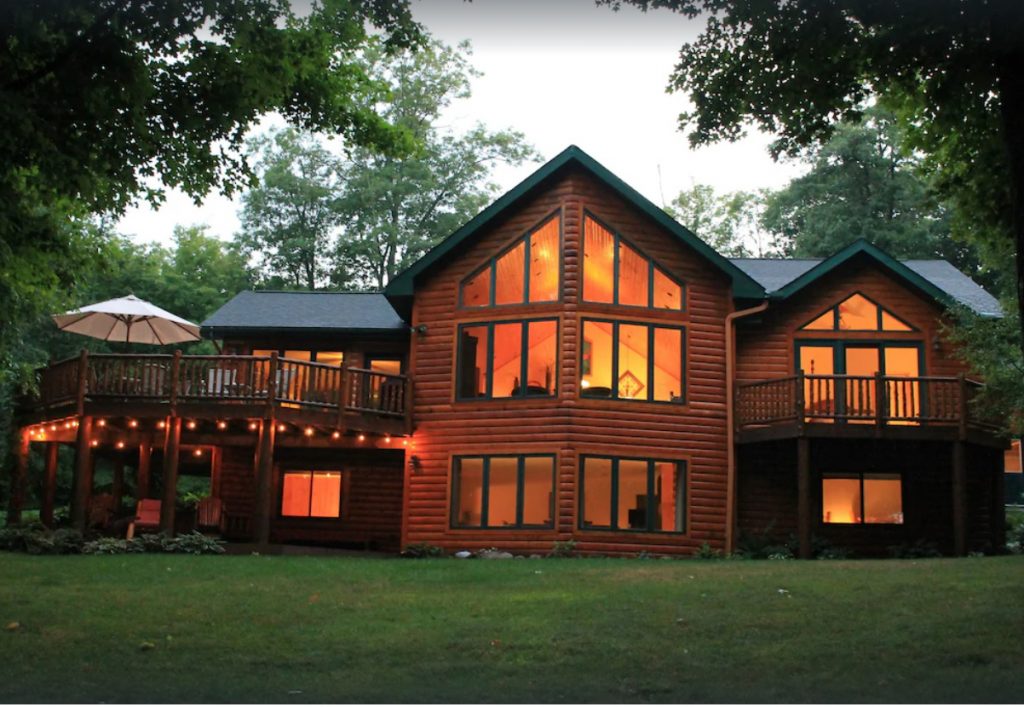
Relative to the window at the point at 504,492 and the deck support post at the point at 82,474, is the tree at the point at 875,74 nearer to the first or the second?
the window at the point at 504,492

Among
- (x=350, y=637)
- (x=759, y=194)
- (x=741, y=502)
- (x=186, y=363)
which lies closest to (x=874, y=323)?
(x=741, y=502)

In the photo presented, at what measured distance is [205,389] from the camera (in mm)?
22203

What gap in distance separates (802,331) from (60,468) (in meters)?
24.0

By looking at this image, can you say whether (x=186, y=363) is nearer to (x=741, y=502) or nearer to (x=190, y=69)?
(x=190, y=69)

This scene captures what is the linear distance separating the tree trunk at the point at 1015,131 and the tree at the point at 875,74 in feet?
0.03

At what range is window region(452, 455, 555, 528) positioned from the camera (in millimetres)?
22359

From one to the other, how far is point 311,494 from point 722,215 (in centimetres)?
3065

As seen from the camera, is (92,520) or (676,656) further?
(92,520)

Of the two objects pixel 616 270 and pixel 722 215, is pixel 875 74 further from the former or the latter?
pixel 722 215

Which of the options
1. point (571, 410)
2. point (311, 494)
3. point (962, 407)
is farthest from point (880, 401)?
point (311, 494)

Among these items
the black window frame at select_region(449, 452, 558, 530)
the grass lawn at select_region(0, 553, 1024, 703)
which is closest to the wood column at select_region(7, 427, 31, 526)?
the grass lawn at select_region(0, 553, 1024, 703)

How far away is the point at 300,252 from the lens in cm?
4597

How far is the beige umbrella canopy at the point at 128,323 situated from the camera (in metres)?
23.0

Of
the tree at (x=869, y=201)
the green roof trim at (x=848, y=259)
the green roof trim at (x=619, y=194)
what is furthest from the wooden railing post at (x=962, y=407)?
the tree at (x=869, y=201)
